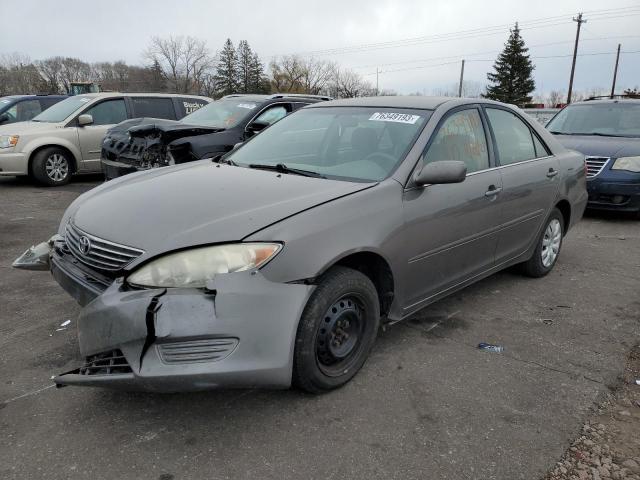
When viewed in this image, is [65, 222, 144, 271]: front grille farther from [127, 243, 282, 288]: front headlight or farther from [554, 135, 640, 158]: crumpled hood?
[554, 135, 640, 158]: crumpled hood

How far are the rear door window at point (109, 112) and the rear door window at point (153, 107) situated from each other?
23 cm

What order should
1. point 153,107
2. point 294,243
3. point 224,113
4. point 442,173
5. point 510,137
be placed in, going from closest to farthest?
1. point 294,243
2. point 442,173
3. point 510,137
4. point 224,113
5. point 153,107

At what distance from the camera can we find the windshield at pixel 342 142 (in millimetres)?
3326

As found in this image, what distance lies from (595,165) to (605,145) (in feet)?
1.34

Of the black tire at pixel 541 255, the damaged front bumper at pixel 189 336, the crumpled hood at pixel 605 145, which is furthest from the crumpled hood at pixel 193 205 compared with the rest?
the crumpled hood at pixel 605 145

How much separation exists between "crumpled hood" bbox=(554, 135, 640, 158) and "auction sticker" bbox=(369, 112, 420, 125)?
5046 mm

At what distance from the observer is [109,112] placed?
984 cm

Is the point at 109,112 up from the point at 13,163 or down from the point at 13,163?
up

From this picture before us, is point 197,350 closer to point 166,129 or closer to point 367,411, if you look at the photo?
point 367,411

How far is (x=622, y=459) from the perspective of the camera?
2.41 m

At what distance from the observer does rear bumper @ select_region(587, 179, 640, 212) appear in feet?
23.9

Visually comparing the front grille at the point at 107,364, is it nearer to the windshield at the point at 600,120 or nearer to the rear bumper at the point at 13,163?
the rear bumper at the point at 13,163

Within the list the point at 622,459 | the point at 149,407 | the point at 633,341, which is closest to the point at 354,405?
the point at 149,407

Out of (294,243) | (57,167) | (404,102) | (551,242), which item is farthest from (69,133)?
(294,243)
